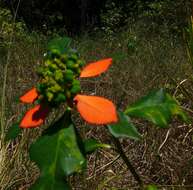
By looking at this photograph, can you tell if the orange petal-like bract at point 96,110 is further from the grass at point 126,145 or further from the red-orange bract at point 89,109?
the grass at point 126,145

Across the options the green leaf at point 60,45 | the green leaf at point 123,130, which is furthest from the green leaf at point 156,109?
the green leaf at point 60,45

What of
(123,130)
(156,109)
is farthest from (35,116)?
(156,109)

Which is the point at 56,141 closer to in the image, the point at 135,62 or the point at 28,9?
the point at 135,62

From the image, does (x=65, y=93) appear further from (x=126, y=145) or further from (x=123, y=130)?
(x=126, y=145)

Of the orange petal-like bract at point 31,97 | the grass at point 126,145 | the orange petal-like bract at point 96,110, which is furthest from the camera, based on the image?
the grass at point 126,145

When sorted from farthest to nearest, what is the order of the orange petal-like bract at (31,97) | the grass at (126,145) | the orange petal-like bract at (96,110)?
1. the grass at (126,145)
2. the orange petal-like bract at (31,97)
3. the orange petal-like bract at (96,110)

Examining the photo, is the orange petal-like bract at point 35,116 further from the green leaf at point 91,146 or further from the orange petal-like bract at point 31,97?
the green leaf at point 91,146

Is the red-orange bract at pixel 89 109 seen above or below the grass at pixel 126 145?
above

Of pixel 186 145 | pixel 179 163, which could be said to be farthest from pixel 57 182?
pixel 186 145

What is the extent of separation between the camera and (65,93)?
3.37 feet

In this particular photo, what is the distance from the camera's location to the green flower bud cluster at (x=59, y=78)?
39.8 inches

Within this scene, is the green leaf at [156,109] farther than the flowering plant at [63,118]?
Yes

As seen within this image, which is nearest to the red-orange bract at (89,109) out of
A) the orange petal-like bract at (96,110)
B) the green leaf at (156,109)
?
the orange petal-like bract at (96,110)

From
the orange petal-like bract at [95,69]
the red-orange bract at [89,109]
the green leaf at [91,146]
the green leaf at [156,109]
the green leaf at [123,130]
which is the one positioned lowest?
the green leaf at [91,146]
